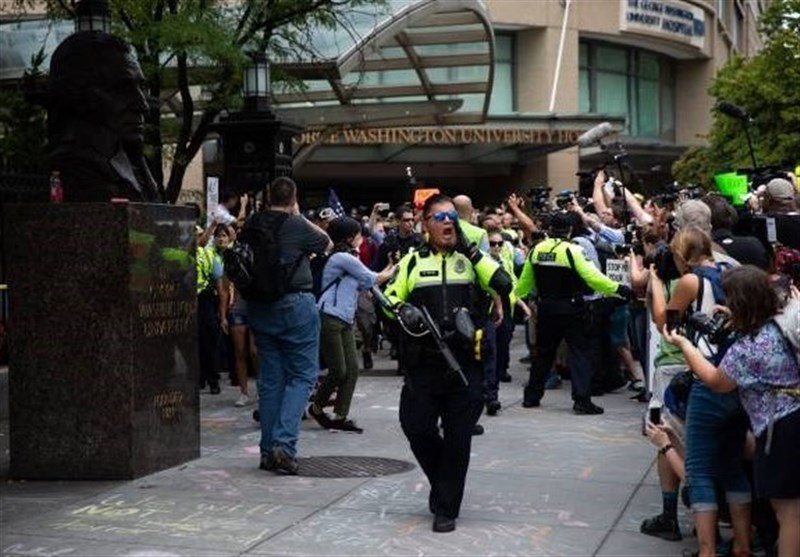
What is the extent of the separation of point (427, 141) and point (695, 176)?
7.86m

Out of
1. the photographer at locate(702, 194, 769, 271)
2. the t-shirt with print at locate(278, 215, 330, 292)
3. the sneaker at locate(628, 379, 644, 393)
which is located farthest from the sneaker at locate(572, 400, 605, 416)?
the t-shirt with print at locate(278, 215, 330, 292)

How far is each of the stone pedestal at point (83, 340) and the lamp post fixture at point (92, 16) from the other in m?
2.04

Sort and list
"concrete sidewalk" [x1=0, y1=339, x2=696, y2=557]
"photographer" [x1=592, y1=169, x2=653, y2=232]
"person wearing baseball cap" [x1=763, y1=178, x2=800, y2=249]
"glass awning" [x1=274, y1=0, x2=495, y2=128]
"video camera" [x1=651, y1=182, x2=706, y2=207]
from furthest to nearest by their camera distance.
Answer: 1. "glass awning" [x1=274, y1=0, x2=495, y2=128]
2. "video camera" [x1=651, y1=182, x2=706, y2=207]
3. "photographer" [x1=592, y1=169, x2=653, y2=232]
4. "person wearing baseball cap" [x1=763, y1=178, x2=800, y2=249]
5. "concrete sidewalk" [x1=0, y1=339, x2=696, y2=557]

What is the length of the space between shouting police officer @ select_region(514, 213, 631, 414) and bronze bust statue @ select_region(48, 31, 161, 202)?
13.7 feet

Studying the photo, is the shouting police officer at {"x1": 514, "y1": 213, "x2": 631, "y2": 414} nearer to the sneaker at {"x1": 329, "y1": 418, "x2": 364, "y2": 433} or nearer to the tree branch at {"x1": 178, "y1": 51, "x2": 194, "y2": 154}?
the sneaker at {"x1": 329, "y1": 418, "x2": 364, "y2": 433}

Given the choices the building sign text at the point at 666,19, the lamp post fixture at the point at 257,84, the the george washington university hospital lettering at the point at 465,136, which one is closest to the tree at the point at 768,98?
the the george washington university hospital lettering at the point at 465,136

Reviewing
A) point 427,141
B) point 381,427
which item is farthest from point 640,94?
point 381,427

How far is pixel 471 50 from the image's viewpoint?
29578 millimetres

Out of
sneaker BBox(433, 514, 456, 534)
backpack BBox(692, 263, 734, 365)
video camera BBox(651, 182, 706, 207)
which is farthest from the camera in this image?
video camera BBox(651, 182, 706, 207)

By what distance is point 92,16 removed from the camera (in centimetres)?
1038

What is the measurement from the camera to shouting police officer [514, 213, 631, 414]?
12086 mm

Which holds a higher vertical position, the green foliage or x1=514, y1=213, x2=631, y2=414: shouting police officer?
the green foliage

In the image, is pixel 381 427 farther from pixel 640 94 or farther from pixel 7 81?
pixel 640 94

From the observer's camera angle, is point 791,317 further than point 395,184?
No
